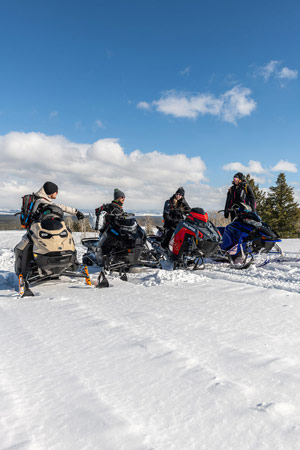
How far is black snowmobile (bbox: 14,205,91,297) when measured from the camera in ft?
13.8

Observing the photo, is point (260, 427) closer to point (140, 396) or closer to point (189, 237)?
point (140, 396)

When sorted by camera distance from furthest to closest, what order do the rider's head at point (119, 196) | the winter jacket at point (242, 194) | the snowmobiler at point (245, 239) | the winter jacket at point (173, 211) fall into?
1. the winter jacket at point (242, 194)
2. the winter jacket at point (173, 211)
3. the snowmobiler at point (245, 239)
4. the rider's head at point (119, 196)

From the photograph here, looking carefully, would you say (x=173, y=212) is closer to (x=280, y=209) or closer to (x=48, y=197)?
(x=48, y=197)

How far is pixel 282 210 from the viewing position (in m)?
31.0

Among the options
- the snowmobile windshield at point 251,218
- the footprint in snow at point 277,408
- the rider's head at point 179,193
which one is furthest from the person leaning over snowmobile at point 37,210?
the footprint in snow at point 277,408

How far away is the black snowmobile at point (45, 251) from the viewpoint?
420 centimetres

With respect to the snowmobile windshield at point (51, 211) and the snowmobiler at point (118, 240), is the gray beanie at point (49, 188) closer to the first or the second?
the snowmobile windshield at point (51, 211)

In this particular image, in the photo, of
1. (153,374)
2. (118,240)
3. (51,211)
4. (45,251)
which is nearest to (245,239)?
(118,240)

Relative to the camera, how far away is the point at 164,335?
235 cm

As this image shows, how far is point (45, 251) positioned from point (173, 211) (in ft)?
10.1

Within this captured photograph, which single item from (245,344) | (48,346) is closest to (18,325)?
(48,346)

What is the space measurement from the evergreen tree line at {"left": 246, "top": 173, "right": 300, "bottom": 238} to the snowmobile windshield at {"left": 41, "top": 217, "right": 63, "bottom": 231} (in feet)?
91.6

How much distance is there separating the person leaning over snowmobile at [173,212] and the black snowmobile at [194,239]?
500mm

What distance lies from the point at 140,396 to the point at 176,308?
5.23 ft
